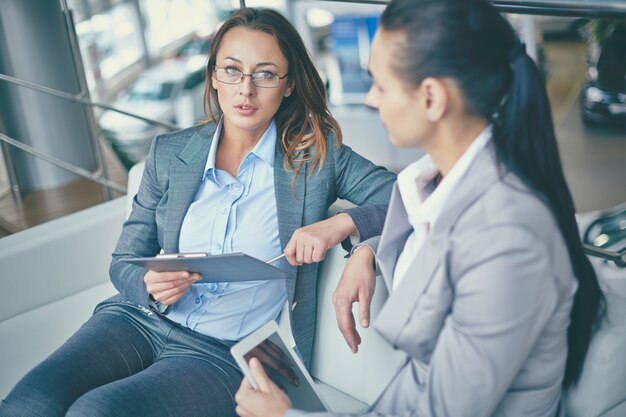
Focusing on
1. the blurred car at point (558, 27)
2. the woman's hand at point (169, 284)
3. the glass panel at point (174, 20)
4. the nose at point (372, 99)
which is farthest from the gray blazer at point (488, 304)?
the glass panel at point (174, 20)

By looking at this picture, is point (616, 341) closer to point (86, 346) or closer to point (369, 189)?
point (369, 189)

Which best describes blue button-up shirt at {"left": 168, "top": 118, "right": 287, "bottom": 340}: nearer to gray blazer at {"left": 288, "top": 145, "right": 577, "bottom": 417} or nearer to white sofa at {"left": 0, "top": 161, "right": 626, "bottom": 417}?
white sofa at {"left": 0, "top": 161, "right": 626, "bottom": 417}

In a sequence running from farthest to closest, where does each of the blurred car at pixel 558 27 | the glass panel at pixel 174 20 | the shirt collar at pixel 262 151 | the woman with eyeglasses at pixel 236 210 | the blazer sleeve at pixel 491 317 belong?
the glass panel at pixel 174 20
the blurred car at pixel 558 27
the shirt collar at pixel 262 151
the woman with eyeglasses at pixel 236 210
the blazer sleeve at pixel 491 317

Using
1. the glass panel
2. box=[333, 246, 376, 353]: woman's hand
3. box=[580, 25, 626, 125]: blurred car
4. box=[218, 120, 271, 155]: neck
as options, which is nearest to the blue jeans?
box=[333, 246, 376, 353]: woman's hand

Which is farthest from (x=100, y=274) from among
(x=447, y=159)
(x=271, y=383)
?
(x=447, y=159)

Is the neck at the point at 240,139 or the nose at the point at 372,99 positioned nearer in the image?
the nose at the point at 372,99

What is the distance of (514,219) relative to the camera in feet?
3.52

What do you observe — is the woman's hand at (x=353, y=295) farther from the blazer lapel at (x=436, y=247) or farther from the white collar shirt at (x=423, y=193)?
the blazer lapel at (x=436, y=247)

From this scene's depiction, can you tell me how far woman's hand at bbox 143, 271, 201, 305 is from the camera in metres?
1.63

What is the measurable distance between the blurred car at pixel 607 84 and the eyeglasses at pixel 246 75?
623cm

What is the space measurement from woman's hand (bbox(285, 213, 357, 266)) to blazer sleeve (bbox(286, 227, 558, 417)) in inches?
22.8

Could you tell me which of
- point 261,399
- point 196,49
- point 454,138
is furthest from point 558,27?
point 261,399

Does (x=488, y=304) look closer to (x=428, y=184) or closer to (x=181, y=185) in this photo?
(x=428, y=184)

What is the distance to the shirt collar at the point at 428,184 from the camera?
116 centimetres
